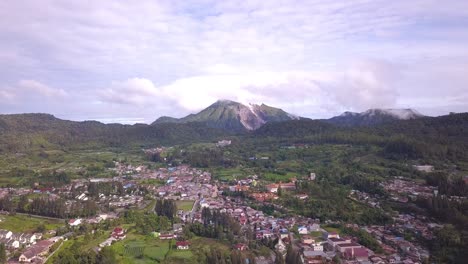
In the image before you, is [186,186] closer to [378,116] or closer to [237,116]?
[378,116]

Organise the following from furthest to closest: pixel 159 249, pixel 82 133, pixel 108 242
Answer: pixel 82 133 → pixel 108 242 → pixel 159 249

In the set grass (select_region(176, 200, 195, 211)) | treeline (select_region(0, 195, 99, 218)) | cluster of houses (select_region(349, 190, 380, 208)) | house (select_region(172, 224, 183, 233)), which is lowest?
house (select_region(172, 224, 183, 233))

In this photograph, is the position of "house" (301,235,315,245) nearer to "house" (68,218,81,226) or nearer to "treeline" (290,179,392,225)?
"treeline" (290,179,392,225)

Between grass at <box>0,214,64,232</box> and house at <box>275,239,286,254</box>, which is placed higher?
grass at <box>0,214,64,232</box>

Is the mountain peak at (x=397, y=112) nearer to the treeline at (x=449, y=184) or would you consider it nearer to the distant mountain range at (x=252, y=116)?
the distant mountain range at (x=252, y=116)

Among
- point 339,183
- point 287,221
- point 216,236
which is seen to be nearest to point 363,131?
point 339,183

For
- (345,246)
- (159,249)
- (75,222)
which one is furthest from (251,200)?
(75,222)

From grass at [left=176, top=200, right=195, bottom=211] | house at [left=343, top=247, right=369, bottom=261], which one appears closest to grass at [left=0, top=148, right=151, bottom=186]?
grass at [left=176, top=200, right=195, bottom=211]

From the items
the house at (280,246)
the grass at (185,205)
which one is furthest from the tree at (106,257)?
the grass at (185,205)
